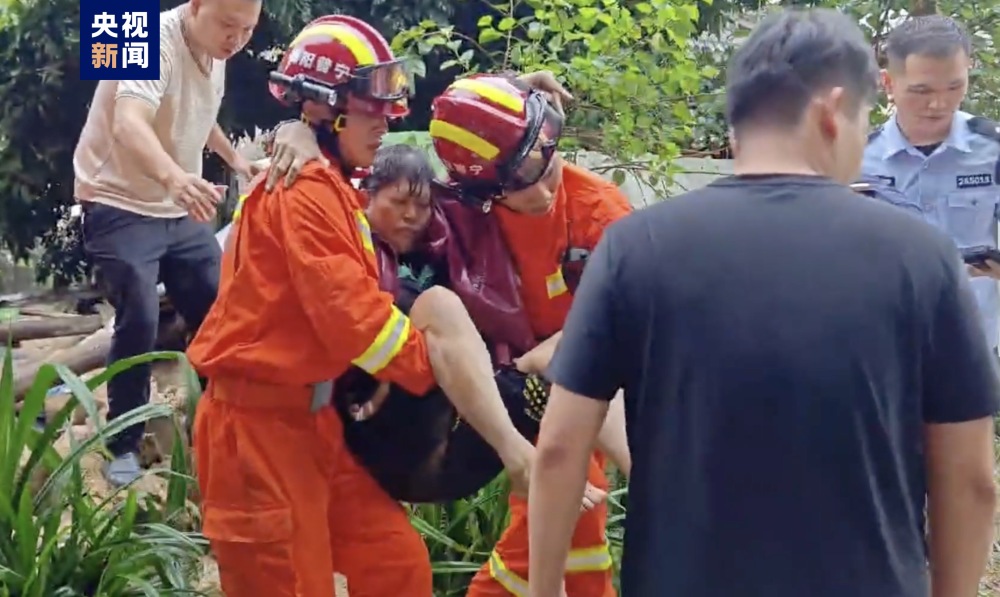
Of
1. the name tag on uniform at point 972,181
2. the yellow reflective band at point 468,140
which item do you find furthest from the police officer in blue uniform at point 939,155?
the yellow reflective band at point 468,140

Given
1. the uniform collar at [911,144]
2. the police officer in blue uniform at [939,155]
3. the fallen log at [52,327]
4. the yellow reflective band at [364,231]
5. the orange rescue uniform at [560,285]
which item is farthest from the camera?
the fallen log at [52,327]

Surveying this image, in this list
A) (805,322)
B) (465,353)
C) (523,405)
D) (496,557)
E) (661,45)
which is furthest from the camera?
(661,45)

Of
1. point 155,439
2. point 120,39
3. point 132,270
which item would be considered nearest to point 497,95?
point 132,270

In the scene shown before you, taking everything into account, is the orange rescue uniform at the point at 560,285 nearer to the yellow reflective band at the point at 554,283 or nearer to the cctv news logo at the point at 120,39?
the yellow reflective band at the point at 554,283

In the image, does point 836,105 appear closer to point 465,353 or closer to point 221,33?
point 465,353

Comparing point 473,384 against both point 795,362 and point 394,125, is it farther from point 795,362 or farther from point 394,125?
point 394,125

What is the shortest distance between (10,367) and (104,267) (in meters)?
0.92

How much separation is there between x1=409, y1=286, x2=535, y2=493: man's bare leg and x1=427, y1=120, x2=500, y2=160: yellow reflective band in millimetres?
390

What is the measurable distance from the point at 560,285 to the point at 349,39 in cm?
86

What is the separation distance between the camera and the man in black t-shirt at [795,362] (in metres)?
1.93

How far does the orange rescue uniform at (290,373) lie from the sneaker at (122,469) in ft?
4.84

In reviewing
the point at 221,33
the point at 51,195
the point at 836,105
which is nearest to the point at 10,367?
the point at 221,33

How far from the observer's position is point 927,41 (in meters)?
3.73

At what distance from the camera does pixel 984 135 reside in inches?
157
